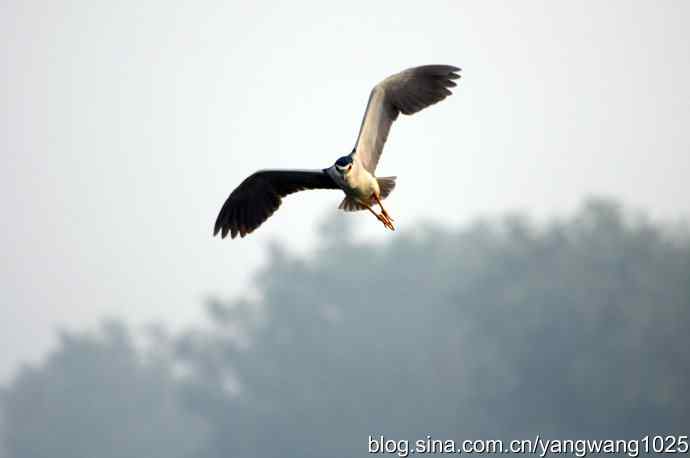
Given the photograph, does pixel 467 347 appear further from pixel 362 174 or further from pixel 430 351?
pixel 362 174

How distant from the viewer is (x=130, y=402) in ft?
334

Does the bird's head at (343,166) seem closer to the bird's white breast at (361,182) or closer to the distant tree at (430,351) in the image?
the bird's white breast at (361,182)

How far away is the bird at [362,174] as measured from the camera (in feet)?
54.0

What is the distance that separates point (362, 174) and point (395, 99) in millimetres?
1264

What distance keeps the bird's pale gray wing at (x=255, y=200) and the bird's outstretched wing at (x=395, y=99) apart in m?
0.87

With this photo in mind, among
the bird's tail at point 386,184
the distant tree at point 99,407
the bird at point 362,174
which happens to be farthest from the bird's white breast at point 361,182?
the distant tree at point 99,407

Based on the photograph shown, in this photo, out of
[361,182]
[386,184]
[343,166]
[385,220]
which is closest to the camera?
[343,166]

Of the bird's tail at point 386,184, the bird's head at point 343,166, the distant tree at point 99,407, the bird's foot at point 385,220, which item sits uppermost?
the distant tree at point 99,407

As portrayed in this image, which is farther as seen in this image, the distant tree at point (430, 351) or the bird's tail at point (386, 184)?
the distant tree at point (430, 351)

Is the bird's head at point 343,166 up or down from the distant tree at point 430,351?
down

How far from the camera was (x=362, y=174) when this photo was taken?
16406 mm

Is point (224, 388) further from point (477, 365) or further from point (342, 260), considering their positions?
point (477, 365)

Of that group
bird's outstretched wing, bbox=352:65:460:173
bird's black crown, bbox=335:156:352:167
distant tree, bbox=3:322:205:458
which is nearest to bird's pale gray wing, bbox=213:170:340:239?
bird's outstretched wing, bbox=352:65:460:173

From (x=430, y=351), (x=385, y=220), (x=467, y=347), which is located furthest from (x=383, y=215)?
(x=430, y=351)
